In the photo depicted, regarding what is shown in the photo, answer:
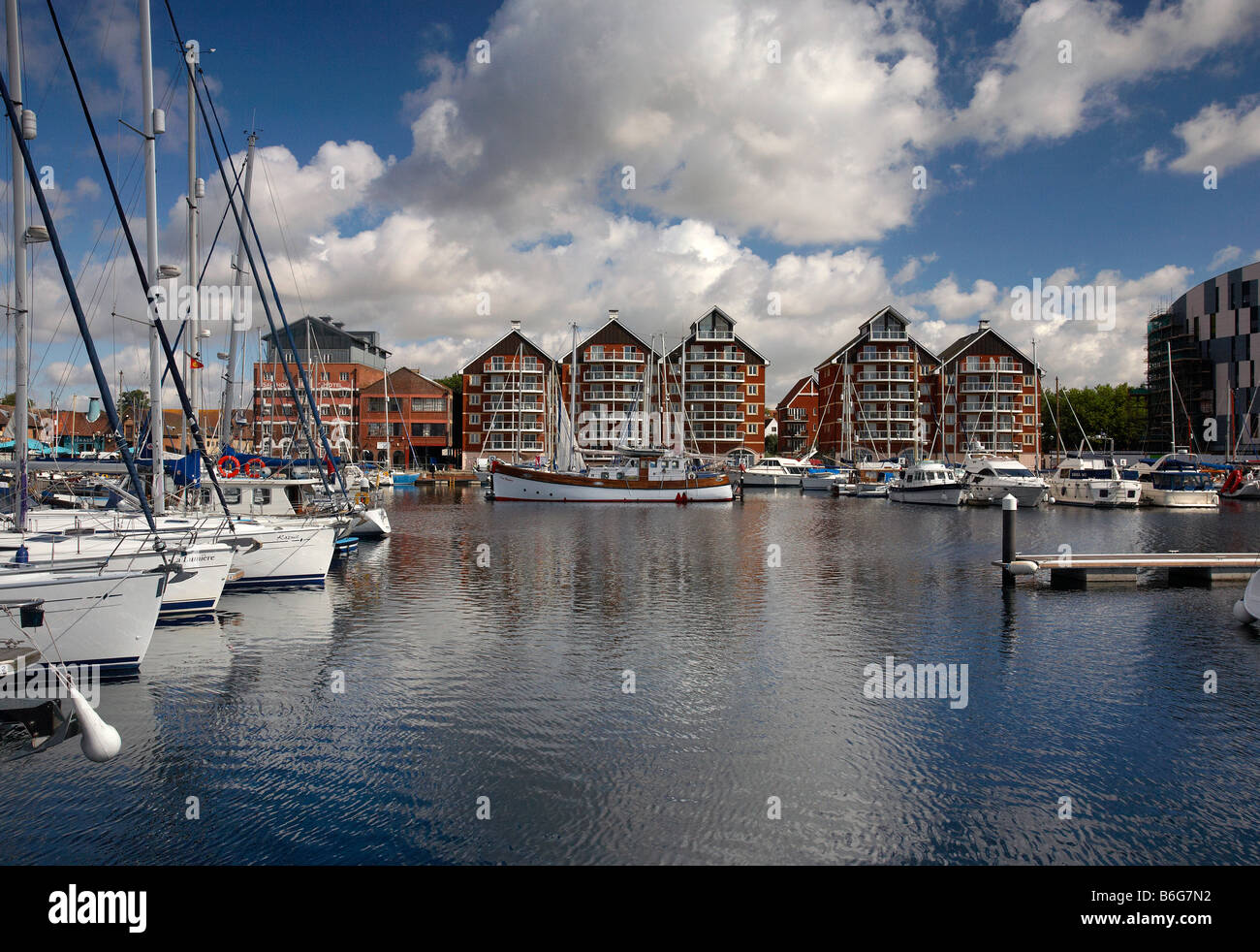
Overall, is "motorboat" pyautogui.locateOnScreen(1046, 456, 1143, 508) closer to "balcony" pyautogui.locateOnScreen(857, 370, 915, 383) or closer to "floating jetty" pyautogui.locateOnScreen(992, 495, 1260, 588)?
"balcony" pyautogui.locateOnScreen(857, 370, 915, 383)

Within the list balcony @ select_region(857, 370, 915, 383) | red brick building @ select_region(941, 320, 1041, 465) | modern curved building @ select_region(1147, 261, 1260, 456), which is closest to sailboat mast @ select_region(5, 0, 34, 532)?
balcony @ select_region(857, 370, 915, 383)

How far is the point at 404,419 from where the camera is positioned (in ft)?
366

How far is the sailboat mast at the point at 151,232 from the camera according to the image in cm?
2222

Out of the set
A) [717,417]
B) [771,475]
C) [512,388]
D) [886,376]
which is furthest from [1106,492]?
[512,388]

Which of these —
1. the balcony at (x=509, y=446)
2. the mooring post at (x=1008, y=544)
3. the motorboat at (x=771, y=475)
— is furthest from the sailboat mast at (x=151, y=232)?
the balcony at (x=509, y=446)

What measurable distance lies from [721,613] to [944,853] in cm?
1328

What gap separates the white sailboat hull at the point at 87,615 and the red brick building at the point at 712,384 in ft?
315

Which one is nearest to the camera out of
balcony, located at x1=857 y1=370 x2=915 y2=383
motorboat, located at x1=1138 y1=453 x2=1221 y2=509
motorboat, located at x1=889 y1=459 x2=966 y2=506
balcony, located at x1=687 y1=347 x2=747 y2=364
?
motorboat, located at x1=1138 y1=453 x2=1221 y2=509

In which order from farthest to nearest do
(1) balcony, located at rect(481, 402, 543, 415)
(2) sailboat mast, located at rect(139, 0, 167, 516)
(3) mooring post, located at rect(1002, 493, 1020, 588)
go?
1. (1) balcony, located at rect(481, 402, 543, 415)
2. (3) mooring post, located at rect(1002, 493, 1020, 588)
3. (2) sailboat mast, located at rect(139, 0, 167, 516)

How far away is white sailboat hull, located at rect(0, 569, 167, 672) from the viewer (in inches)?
553

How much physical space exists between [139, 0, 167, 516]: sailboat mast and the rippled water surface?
4256 mm

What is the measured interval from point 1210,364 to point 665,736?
144434 mm

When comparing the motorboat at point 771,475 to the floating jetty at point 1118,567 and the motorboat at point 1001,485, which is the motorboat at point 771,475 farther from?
the floating jetty at point 1118,567
